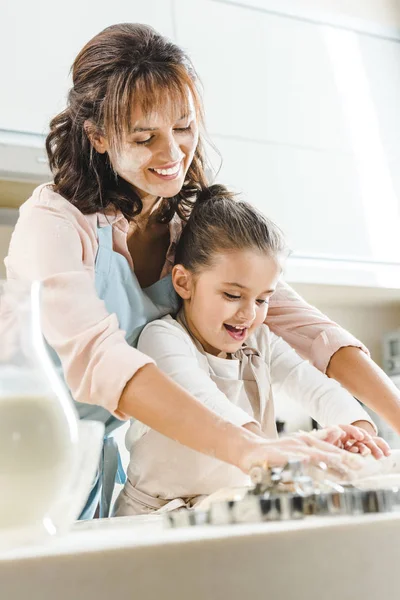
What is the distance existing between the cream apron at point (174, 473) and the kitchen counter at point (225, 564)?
26.1 inches

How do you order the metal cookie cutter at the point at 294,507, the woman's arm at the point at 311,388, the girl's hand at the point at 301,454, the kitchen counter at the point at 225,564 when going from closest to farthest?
the kitchen counter at the point at 225,564
the metal cookie cutter at the point at 294,507
the girl's hand at the point at 301,454
the woman's arm at the point at 311,388

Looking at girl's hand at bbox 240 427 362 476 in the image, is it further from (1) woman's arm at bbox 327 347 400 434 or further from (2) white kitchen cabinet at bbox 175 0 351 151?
(2) white kitchen cabinet at bbox 175 0 351 151

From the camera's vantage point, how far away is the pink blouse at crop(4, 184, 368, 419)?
0.91 metres

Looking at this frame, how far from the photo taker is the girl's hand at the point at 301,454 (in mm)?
686

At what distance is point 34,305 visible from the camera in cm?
46

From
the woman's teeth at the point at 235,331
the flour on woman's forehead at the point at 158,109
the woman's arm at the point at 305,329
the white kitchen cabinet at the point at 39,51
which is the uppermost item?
the white kitchen cabinet at the point at 39,51

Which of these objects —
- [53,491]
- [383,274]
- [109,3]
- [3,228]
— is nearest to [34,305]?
[53,491]

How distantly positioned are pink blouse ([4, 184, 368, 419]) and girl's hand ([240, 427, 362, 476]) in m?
0.17

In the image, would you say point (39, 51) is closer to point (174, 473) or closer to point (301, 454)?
point (174, 473)

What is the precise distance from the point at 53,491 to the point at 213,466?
0.67 metres

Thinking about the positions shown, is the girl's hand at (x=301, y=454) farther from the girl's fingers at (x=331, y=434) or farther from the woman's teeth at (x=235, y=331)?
the woman's teeth at (x=235, y=331)

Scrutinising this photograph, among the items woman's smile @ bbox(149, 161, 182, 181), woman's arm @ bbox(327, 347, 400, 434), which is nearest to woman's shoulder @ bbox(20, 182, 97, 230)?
woman's smile @ bbox(149, 161, 182, 181)

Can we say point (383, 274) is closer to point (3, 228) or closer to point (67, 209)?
point (3, 228)

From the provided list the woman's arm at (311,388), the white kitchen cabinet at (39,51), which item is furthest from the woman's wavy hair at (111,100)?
the white kitchen cabinet at (39,51)
